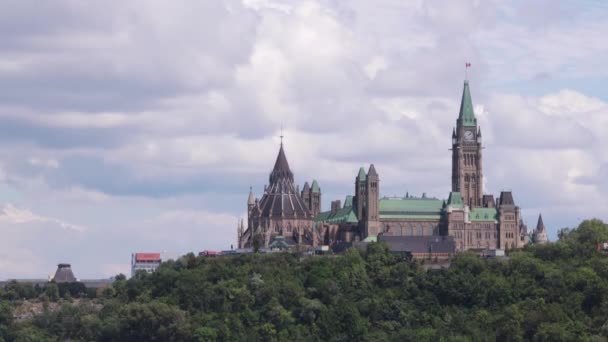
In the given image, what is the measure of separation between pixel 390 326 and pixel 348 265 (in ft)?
65.9

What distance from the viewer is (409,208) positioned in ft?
641

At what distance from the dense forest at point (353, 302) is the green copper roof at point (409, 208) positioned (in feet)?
62.8

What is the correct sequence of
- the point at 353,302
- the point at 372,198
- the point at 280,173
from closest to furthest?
the point at 353,302, the point at 372,198, the point at 280,173

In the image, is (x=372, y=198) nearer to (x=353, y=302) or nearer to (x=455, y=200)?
(x=455, y=200)

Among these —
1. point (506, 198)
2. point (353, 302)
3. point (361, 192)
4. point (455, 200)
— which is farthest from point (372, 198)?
Result: point (353, 302)

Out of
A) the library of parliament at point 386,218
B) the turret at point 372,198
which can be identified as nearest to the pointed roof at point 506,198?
the library of parliament at point 386,218

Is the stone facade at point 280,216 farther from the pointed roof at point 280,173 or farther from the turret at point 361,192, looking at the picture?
the turret at point 361,192

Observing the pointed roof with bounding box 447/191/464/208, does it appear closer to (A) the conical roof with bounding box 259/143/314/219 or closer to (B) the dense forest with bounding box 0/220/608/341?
(A) the conical roof with bounding box 259/143/314/219

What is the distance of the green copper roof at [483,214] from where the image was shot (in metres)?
194

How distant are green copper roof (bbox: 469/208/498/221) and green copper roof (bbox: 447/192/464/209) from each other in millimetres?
1521

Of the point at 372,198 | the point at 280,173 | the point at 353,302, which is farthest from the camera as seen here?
the point at 280,173

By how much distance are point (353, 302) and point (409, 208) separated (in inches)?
1602

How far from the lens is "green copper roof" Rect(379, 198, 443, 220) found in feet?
639

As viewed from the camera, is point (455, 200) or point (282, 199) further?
point (282, 199)
